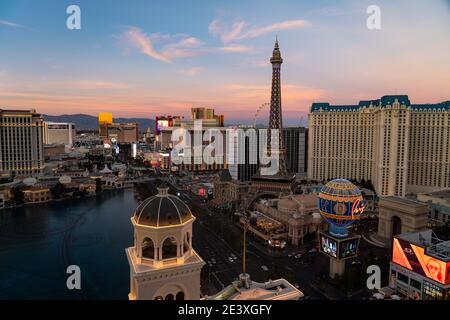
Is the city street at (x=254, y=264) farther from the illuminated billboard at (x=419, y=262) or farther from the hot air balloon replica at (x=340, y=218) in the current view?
the illuminated billboard at (x=419, y=262)

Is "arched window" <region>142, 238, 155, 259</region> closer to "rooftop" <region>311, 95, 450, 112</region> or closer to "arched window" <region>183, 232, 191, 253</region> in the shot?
"arched window" <region>183, 232, 191, 253</region>

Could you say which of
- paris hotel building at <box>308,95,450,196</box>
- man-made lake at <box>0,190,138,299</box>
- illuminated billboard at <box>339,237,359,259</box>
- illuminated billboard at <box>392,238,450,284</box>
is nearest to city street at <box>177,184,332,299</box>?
illuminated billboard at <box>339,237,359,259</box>

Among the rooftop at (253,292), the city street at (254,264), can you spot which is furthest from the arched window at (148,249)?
the city street at (254,264)

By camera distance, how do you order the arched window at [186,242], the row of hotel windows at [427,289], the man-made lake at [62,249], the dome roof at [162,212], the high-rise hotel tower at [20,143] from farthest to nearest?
the high-rise hotel tower at [20,143] → the man-made lake at [62,249] → the row of hotel windows at [427,289] → the arched window at [186,242] → the dome roof at [162,212]

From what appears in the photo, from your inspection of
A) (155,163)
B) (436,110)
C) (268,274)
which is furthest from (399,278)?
(155,163)

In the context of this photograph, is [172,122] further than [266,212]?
Yes
